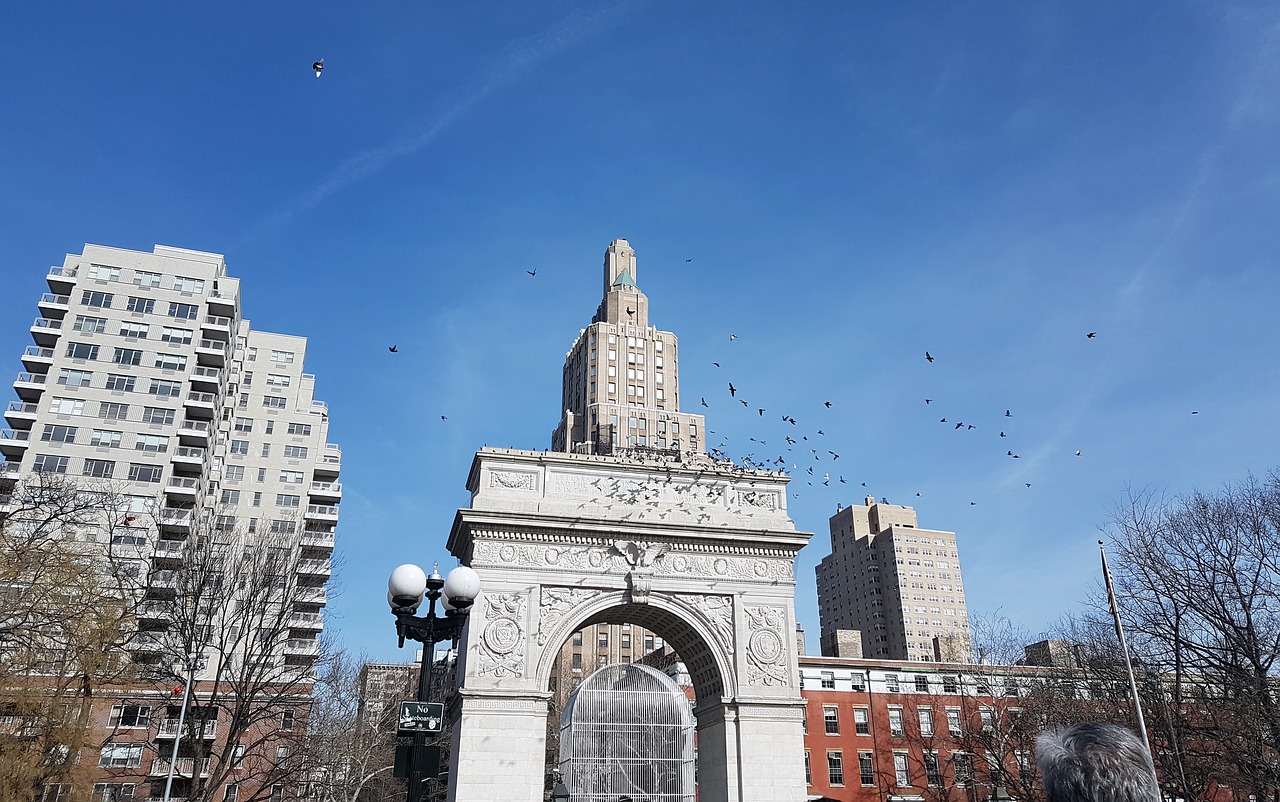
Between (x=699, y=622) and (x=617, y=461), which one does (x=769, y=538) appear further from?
(x=617, y=461)

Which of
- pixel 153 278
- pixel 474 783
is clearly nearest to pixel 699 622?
pixel 474 783

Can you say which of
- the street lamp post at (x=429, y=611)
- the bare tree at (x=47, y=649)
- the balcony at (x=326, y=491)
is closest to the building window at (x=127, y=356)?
the balcony at (x=326, y=491)

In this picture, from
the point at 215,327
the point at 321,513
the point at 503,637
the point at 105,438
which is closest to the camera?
the point at 503,637

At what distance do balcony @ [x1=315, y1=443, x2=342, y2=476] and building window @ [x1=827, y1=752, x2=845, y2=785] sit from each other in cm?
3862

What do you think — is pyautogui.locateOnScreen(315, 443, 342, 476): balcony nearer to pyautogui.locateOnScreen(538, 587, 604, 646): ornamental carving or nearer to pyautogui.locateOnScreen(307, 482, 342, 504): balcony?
pyautogui.locateOnScreen(307, 482, 342, 504): balcony

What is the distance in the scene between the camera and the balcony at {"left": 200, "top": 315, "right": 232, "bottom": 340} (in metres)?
58.0

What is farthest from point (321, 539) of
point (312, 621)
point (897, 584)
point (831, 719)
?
point (897, 584)

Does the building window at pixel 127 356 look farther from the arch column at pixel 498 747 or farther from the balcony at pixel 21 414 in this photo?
the arch column at pixel 498 747

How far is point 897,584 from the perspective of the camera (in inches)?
4663

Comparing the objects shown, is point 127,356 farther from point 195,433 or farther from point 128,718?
point 128,718

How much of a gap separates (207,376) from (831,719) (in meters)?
43.8

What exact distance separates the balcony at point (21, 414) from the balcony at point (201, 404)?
8.07 m

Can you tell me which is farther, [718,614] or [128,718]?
[128,718]

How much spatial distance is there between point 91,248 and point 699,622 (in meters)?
51.2
